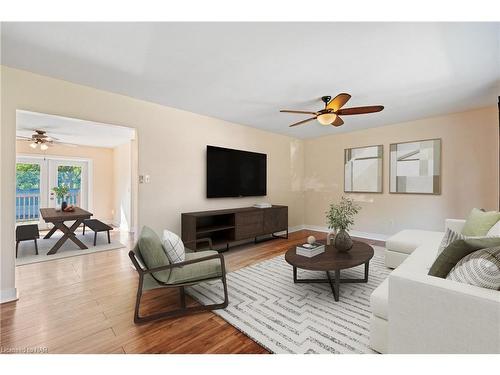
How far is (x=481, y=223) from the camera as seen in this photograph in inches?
90.7

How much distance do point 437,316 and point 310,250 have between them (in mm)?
1338

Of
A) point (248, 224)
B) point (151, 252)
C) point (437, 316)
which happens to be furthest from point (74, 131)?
point (437, 316)

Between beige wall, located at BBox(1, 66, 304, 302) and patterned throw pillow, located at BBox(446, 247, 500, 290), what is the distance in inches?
133

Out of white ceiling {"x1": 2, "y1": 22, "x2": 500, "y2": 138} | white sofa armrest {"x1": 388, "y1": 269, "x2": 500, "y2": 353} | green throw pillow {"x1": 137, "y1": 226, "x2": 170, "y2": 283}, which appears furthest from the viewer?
green throw pillow {"x1": 137, "y1": 226, "x2": 170, "y2": 283}

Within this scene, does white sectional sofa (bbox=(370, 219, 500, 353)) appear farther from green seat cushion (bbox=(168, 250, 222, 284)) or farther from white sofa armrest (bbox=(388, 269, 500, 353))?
green seat cushion (bbox=(168, 250, 222, 284))

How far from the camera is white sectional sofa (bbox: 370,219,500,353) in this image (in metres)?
1.03

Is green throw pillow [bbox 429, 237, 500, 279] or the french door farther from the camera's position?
the french door

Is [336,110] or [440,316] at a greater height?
[336,110]

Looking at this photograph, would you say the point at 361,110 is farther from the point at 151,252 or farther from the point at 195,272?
the point at 151,252

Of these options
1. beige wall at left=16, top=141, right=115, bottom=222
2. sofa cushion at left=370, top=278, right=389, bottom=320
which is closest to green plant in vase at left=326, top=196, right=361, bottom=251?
sofa cushion at left=370, top=278, right=389, bottom=320

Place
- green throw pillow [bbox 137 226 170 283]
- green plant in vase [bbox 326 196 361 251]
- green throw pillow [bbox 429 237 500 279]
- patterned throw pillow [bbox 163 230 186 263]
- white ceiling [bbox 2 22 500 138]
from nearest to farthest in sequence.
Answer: green throw pillow [bbox 429 237 500 279], white ceiling [bbox 2 22 500 138], green throw pillow [bbox 137 226 170 283], patterned throw pillow [bbox 163 230 186 263], green plant in vase [bbox 326 196 361 251]

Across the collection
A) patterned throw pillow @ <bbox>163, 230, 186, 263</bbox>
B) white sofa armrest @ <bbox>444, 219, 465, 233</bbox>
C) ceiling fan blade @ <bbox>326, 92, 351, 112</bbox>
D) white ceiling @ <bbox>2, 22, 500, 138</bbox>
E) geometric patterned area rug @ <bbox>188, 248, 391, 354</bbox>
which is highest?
white ceiling @ <bbox>2, 22, 500, 138</bbox>
